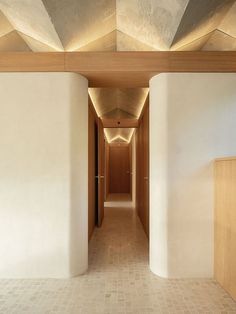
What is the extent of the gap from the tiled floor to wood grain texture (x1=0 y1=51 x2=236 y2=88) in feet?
7.75

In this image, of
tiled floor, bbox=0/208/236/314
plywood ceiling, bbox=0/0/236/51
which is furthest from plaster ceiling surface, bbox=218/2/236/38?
tiled floor, bbox=0/208/236/314

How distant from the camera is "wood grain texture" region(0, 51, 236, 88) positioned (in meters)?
2.63

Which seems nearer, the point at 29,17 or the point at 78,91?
the point at 29,17

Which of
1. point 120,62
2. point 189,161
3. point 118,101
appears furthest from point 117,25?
point 118,101

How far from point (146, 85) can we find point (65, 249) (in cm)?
229

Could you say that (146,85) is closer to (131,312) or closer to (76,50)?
(76,50)

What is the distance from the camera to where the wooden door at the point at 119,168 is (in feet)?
38.2

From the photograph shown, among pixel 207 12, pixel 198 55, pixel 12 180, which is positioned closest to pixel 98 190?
pixel 12 180

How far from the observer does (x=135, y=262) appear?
2969 millimetres

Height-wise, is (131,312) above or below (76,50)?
below

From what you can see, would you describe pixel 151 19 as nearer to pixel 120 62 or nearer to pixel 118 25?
pixel 118 25

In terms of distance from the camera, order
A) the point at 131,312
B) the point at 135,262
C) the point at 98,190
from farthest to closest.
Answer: the point at 98,190, the point at 135,262, the point at 131,312

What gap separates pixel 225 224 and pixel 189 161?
76 cm

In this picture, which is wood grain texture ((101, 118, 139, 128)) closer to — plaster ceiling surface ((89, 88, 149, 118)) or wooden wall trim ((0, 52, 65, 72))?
plaster ceiling surface ((89, 88, 149, 118))
